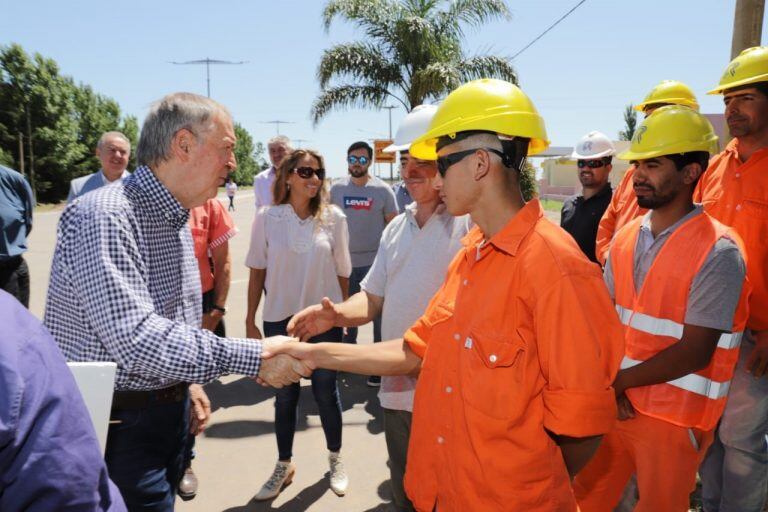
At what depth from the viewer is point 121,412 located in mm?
2002

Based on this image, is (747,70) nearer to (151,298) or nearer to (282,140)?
(151,298)

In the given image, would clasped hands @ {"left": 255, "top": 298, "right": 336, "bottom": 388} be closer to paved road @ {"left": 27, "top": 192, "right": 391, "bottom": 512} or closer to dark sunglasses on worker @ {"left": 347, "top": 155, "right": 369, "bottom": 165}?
paved road @ {"left": 27, "top": 192, "right": 391, "bottom": 512}

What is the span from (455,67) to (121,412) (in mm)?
14113

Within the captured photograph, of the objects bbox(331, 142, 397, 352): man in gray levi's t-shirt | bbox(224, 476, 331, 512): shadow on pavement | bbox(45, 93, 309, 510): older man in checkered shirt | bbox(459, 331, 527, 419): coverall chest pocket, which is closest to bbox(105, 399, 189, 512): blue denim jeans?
bbox(45, 93, 309, 510): older man in checkered shirt

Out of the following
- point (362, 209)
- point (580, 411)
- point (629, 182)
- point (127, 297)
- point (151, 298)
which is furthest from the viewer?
point (362, 209)

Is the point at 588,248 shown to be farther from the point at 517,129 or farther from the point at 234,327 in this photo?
the point at 234,327

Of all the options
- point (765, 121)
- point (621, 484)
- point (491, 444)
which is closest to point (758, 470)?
point (621, 484)

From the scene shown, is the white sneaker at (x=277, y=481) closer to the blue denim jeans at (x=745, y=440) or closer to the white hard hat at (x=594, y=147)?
the blue denim jeans at (x=745, y=440)

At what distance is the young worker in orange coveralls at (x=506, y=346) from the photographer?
4.89 feet

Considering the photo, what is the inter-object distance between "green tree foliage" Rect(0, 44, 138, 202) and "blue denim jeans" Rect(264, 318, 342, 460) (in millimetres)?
38570

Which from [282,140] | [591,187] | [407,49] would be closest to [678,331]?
[591,187]

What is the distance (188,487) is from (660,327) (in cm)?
303

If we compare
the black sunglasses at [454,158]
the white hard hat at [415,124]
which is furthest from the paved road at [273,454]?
the black sunglasses at [454,158]

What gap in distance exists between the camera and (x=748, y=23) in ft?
15.3
